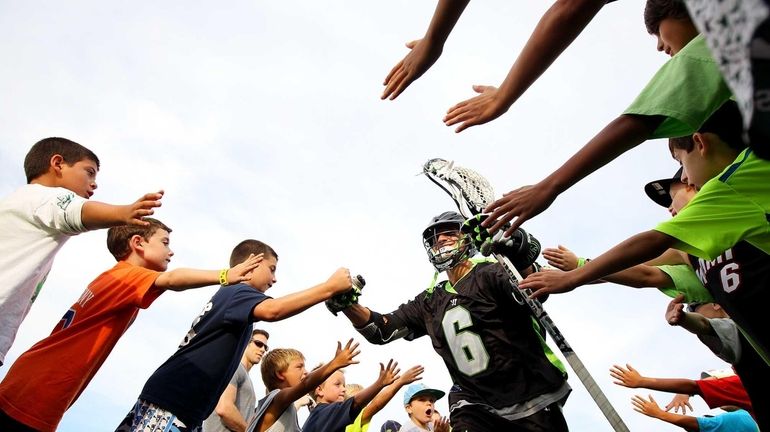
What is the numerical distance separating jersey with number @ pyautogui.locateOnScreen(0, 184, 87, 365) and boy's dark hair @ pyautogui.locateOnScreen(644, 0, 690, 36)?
3248mm

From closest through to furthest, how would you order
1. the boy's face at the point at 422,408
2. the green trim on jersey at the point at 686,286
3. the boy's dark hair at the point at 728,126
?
the boy's dark hair at the point at 728,126 < the green trim on jersey at the point at 686,286 < the boy's face at the point at 422,408

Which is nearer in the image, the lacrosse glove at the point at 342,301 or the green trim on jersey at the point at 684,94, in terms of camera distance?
the green trim on jersey at the point at 684,94

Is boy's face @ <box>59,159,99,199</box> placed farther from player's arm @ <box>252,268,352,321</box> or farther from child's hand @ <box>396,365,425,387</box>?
child's hand @ <box>396,365,425,387</box>

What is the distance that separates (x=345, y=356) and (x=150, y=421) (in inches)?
76.2

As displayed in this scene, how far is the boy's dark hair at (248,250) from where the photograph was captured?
5.27 meters

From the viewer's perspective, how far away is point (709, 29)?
3.12 ft

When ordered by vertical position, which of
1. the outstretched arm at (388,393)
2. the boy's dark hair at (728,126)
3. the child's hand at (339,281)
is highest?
the child's hand at (339,281)

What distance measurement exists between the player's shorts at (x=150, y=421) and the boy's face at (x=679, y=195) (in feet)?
11.9

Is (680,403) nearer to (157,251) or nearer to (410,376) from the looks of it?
(410,376)

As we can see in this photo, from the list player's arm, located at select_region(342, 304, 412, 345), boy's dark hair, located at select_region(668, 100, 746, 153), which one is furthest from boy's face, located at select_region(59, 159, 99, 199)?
boy's dark hair, located at select_region(668, 100, 746, 153)

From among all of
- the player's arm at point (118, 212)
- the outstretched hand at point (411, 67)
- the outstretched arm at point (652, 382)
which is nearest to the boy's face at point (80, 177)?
the player's arm at point (118, 212)

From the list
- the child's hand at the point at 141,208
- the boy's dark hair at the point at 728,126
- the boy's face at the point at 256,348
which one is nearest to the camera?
the boy's dark hair at the point at 728,126

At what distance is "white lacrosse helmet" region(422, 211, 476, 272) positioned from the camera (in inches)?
228

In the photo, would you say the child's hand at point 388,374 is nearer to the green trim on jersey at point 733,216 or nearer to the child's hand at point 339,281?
the child's hand at point 339,281
